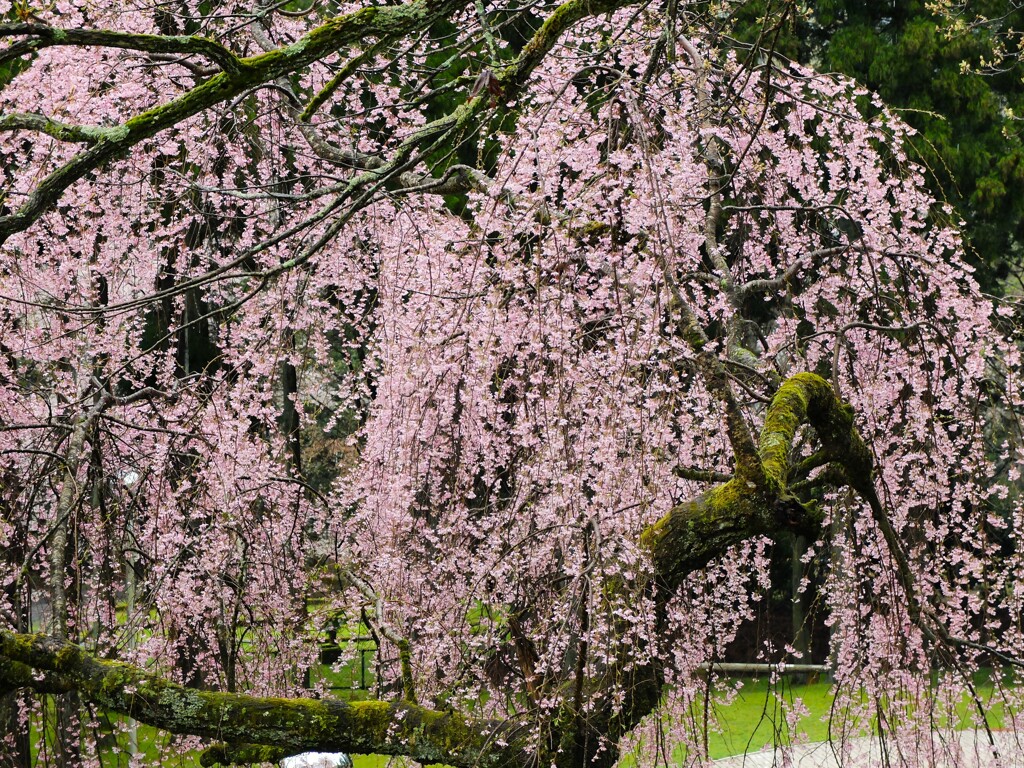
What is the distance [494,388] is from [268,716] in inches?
67.2

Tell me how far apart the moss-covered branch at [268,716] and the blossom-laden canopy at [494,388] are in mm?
11

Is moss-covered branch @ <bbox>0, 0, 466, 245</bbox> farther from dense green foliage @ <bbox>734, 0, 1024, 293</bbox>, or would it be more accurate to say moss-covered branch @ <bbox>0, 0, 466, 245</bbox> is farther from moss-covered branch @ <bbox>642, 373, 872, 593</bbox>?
dense green foliage @ <bbox>734, 0, 1024, 293</bbox>

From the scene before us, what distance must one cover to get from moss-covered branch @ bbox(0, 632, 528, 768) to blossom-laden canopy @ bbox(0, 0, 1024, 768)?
1cm

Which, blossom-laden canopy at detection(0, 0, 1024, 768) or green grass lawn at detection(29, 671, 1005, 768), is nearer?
blossom-laden canopy at detection(0, 0, 1024, 768)

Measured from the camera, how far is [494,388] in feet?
14.5

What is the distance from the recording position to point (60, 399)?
518cm

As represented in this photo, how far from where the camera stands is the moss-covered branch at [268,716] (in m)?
3.29

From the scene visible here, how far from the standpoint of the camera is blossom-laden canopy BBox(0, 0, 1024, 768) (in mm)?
2941

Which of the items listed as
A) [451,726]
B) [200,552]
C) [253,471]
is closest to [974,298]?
[451,726]

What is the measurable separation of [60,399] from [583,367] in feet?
10.2

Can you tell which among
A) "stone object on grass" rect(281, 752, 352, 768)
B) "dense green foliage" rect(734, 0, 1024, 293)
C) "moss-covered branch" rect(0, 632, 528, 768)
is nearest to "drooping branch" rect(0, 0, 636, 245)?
Result: "moss-covered branch" rect(0, 632, 528, 768)

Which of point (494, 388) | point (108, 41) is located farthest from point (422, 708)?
point (108, 41)

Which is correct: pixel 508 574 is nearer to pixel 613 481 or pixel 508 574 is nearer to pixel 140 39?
pixel 613 481

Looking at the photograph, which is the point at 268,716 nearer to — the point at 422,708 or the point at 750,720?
the point at 422,708
